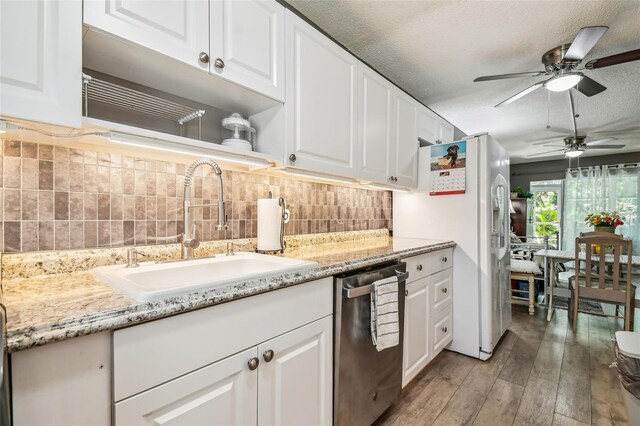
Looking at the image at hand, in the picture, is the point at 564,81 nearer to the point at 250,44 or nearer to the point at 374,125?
the point at 374,125

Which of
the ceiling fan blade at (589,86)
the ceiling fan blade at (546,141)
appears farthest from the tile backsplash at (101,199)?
the ceiling fan blade at (546,141)

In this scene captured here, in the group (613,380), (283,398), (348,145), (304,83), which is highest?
(304,83)

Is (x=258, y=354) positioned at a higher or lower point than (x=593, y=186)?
lower

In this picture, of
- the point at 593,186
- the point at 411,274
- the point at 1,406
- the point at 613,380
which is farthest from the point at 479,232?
the point at 593,186

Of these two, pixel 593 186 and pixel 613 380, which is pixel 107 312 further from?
pixel 593 186

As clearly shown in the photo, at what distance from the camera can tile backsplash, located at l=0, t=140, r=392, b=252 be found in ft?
3.30

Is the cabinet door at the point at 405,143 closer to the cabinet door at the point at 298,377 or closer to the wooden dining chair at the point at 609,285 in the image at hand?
the cabinet door at the point at 298,377

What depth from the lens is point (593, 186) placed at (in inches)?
223

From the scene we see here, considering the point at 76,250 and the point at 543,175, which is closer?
the point at 76,250

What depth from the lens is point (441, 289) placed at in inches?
88.2

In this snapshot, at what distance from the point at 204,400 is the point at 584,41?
2.51m

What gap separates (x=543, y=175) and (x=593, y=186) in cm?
A: 91

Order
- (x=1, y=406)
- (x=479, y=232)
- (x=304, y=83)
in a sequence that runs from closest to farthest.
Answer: (x=1, y=406) < (x=304, y=83) < (x=479, y=232)

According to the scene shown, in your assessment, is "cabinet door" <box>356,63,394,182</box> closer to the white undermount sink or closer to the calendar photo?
the calendar photo
